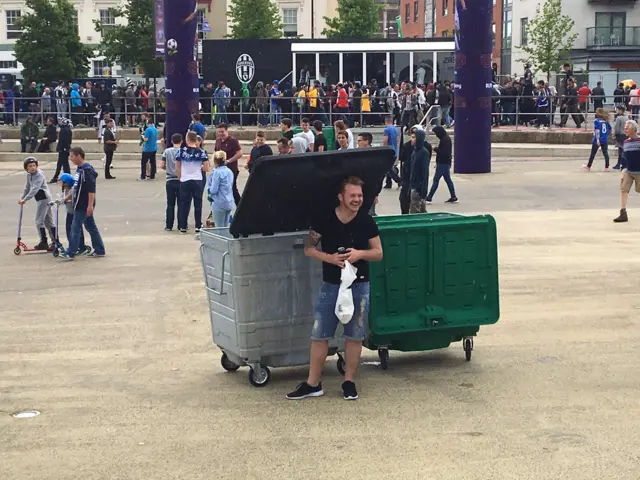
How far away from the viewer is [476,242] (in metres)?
8.17

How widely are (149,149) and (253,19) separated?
37681 mm

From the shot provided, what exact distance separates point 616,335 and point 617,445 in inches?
120

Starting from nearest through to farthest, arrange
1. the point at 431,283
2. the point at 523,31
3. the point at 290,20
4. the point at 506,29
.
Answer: the point at 431,283, the point at 523,31, the point at 506,29, the point at 290,20

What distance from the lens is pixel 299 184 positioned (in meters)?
7.30

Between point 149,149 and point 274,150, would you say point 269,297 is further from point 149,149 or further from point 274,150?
point 274,150

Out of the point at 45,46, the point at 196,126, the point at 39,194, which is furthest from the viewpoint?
the point at 45,46

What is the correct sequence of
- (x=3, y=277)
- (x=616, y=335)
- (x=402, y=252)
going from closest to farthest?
(x=402, y=252), (x=616, y=335), (x=3, y=277)

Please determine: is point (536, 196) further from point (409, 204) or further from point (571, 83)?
point (571, 83)

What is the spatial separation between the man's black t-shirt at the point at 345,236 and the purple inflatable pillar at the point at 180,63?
1846 centimetres

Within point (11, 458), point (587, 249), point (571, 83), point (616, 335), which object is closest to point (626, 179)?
point (587, 249)

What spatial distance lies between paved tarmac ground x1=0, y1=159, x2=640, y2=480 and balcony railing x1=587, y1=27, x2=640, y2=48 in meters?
49.8

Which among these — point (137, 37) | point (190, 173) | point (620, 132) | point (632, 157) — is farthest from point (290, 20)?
point (632, 157)

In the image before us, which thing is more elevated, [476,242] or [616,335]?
[476,242]

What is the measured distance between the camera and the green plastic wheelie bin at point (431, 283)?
7969 mm
